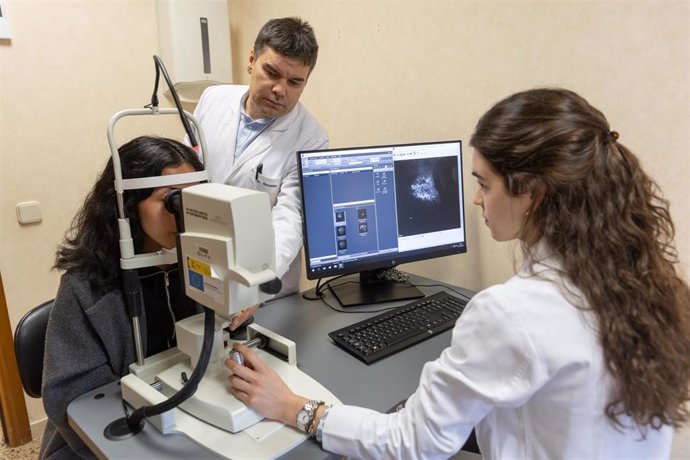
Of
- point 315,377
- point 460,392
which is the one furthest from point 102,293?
point 460,392

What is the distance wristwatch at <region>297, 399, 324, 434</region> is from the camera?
0.83 metres

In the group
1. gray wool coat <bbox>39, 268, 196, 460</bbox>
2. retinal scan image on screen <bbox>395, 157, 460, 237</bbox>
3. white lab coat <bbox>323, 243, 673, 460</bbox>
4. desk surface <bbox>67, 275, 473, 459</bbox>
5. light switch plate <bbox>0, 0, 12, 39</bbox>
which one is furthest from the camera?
light switch plate <bbox>0, 0, 12, 39</bbox>

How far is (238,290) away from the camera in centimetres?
74

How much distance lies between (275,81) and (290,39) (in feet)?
0.49

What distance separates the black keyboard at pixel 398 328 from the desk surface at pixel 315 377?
0.02m

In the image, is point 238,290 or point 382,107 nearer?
point 238,290

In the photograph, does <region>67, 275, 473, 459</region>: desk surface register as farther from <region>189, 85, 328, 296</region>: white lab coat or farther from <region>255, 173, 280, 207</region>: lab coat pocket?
<region>255, 173, 280, 207</region>: lab coat pocket

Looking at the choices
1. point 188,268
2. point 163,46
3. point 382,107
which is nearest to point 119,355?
point 188,268

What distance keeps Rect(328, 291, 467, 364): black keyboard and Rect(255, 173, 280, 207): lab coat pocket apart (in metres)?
0.57

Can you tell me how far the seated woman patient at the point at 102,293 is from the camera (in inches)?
38.3

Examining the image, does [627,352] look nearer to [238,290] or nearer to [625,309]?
[625,309]

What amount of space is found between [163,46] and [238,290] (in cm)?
196

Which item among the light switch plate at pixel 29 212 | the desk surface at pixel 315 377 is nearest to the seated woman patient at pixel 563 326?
the desk surface at pixel 315 377

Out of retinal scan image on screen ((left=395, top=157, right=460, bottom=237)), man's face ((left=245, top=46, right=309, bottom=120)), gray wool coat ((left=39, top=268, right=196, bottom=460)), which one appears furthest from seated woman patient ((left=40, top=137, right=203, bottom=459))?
retinal scan image on screen ((left=395, top=157, right=460, bottom=237))
